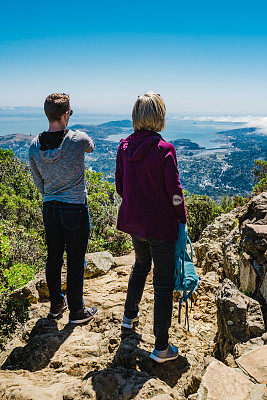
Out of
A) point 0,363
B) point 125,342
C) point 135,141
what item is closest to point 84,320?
point 125,342

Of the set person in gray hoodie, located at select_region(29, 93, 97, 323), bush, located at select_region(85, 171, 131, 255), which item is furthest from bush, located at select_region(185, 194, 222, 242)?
person in gray hoodie, located at select_region(29, 93, 97, 323)

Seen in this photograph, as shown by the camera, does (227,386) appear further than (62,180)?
No

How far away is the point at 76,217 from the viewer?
117 inches

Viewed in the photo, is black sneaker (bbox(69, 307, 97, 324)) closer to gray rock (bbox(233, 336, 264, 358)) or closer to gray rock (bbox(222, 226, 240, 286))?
gray rock (bbox(233, 336, 264, 358))

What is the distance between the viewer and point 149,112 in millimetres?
2359

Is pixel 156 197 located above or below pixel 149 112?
below

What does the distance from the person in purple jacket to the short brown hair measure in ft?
2.51

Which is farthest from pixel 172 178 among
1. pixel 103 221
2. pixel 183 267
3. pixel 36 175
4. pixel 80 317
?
pixel 103 221

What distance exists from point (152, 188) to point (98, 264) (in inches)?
150

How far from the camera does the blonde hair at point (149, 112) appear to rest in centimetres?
235

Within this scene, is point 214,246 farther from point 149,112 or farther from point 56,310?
point 149,112

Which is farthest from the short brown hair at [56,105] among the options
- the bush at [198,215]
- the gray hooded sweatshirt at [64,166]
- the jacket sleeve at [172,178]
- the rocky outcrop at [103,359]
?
the bush at [198,215]

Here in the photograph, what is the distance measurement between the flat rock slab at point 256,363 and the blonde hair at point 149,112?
2.20 metres

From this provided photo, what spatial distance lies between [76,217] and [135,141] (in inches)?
43.6
